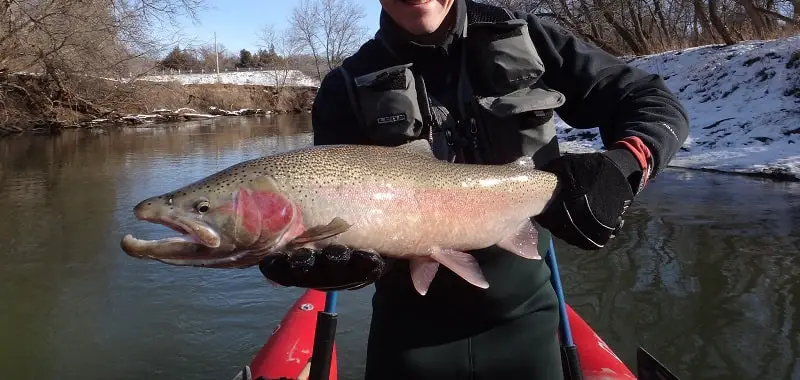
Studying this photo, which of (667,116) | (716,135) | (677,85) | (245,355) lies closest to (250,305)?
(245,355)

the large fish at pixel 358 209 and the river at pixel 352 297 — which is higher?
the large fish at pixel 358 209

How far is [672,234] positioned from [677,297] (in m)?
2.14

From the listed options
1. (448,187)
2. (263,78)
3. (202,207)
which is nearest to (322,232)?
(202,207)

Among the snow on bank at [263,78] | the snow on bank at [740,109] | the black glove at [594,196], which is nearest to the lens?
the black glove at [594,196]

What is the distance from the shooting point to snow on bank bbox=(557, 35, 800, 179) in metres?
11.9

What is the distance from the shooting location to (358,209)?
6.68 feet

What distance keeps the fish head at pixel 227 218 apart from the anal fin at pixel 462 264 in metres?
0.53

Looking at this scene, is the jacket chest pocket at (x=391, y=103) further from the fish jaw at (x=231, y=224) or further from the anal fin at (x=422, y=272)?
the fish jaw at (x=231, y=224)

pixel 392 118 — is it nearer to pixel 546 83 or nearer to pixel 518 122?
pixel 518 122

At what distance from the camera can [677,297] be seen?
18.2 feet

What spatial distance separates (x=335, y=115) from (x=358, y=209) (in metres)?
0.70

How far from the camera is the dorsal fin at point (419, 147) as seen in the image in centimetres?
227

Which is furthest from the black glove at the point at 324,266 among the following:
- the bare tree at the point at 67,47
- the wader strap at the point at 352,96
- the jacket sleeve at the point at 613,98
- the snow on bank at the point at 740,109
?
the bare tree at the point at 67,47

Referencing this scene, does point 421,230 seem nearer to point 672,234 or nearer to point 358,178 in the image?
point 358,178
